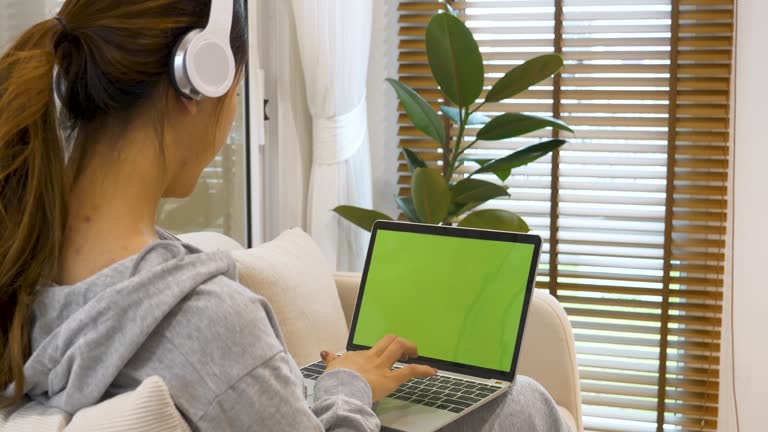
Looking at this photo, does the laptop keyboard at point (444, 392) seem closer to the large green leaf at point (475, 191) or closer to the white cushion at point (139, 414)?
the white cushion at point (139, 414)

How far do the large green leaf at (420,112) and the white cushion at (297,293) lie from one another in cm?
72

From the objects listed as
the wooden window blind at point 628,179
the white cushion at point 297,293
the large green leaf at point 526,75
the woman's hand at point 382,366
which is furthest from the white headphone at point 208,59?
the wooden window blind at point 628,179

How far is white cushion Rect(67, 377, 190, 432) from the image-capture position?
2.43 feet

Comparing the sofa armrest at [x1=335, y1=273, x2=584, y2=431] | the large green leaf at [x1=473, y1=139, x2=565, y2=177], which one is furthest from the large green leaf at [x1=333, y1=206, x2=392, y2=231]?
the sofa armrest at [x1=335, y1=273, x2=584, y2=431]

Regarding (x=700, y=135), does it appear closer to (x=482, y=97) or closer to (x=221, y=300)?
(x=482, y=97)

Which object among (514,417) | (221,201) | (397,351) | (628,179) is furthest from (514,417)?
(628,179)

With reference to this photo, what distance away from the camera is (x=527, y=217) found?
2959 mm

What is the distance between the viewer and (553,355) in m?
1.98

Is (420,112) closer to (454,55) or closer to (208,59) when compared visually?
(454,55)

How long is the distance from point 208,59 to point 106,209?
0.63 ft

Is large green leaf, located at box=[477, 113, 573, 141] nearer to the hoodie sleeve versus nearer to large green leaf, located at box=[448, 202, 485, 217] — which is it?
large green leaf, located at box=[448, 202, 485, 217]

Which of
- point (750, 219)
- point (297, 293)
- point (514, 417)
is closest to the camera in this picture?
point (514, 417)

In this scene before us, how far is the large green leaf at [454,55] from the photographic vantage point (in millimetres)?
2344

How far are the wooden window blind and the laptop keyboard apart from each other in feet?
5.37
